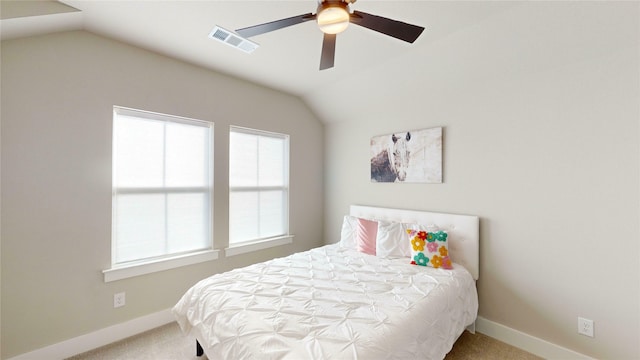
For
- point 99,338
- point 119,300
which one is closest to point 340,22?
point 119,300

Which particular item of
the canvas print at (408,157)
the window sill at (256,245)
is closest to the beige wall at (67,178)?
the window sill at (256,245)

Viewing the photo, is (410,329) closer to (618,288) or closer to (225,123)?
(618,288)

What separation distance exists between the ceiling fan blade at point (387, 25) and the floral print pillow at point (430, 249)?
177 cm

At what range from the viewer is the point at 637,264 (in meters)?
1.83

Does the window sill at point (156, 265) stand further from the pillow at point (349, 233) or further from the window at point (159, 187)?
the pillow at point (349, 233)

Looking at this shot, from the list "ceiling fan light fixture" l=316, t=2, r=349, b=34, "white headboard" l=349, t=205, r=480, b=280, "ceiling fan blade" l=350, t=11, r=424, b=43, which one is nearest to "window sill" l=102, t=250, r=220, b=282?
"white headboard" l=349, t=205, r=480, b=280

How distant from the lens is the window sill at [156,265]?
7.55 feet

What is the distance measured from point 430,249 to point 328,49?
77.1 inches

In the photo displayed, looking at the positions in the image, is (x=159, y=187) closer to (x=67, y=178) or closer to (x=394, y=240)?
Result: (x=67, y=178)

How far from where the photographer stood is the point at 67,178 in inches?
83.0

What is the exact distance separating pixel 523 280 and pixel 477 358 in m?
0.79

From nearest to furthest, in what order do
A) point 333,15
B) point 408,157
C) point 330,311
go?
point 333,15
point 330,311
point 408,157

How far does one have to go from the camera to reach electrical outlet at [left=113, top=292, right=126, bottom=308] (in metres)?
2.33

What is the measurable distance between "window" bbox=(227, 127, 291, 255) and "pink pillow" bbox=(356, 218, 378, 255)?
1.14 metres
